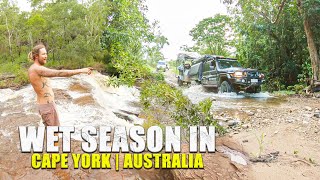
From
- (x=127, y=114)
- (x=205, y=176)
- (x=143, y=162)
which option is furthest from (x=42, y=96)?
(x=127, y=114)

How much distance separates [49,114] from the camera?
3.90 meters

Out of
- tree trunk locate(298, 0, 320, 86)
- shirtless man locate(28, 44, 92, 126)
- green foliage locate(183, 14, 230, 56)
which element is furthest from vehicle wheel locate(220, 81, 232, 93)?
green foliage locate(183, 14, 230, 56)

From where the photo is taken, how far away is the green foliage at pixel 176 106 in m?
5.15

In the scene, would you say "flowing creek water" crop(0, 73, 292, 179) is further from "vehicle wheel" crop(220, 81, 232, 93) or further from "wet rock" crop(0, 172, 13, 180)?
A: "wet rock" crop(0, 172, 13, 180)

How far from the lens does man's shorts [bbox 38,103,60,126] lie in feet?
12.7

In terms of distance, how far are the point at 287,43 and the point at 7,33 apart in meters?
20.4

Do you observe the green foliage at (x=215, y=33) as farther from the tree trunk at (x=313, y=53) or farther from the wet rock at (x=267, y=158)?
the wet rock at (x=267, y=158)

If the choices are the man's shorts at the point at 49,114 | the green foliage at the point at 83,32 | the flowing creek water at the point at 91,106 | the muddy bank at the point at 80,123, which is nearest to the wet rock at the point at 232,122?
the flowing creek water at the point at 91,106

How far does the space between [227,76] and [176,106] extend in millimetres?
6729

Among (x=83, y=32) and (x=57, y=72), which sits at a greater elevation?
(x=83, y=32)

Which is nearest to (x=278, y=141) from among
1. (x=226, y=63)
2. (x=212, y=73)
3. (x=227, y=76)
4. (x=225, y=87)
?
(x=227, y=76)

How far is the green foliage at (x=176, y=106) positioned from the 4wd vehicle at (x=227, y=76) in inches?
237

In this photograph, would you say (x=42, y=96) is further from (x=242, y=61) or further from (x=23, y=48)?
(x=23, y=48)

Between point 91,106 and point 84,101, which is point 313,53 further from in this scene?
point 84,101
